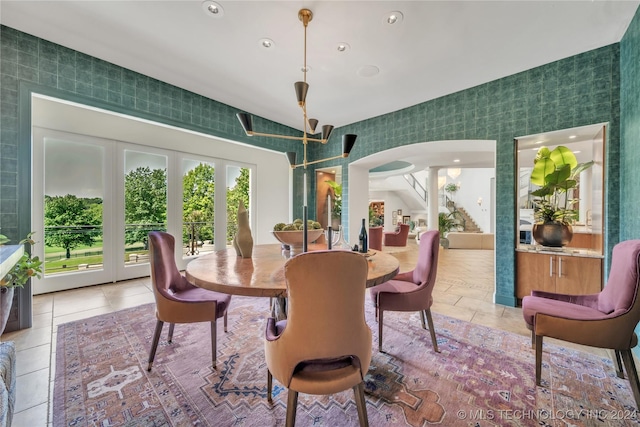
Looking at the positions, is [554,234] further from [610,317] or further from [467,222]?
Result: [467,222]

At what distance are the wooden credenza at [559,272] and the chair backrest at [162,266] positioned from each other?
152 inches

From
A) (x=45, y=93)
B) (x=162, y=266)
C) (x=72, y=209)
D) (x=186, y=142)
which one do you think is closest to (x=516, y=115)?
(x=162, y=266)

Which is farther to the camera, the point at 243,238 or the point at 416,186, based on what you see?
the point at 416,186

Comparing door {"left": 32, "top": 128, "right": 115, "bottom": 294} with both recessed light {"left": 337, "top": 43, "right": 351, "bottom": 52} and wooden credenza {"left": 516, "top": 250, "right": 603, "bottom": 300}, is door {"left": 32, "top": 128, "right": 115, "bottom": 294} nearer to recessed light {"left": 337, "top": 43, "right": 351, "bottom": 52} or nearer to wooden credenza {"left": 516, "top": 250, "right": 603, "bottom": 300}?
recessed light {"left": 337, "top": 43, "right": 351, "bottom": 52}

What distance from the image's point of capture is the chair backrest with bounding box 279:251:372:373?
1.00 m

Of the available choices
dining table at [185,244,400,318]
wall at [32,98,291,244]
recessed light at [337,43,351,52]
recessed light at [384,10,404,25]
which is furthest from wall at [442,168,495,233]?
dining table at [185,244,400,318]

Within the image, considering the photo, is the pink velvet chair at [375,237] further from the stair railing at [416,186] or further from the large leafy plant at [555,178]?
the stair railing at [416,186]

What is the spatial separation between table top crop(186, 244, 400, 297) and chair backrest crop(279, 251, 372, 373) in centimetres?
17

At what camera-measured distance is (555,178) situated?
9.58 feet

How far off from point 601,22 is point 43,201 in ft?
21.7

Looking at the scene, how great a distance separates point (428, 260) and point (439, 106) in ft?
9.22

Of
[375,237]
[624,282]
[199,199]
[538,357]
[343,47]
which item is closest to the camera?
[624,282]

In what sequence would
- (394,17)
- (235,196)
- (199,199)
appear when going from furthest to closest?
(235,196) → (199,199) → (394,17)

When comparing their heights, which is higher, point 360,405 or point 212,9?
point 212,9
